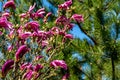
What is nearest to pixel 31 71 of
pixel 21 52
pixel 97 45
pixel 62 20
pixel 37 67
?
pixel 37 67

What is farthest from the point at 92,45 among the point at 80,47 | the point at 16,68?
the point at 16,68

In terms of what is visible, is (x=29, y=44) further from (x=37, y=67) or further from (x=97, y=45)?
(x=97, y=45)

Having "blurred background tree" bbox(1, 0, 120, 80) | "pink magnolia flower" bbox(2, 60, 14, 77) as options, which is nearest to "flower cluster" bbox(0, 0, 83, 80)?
"pink magnolia flower" bbox(2, 60, 14, 77)

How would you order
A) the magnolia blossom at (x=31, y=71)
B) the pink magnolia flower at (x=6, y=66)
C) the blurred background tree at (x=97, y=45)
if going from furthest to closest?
the blurred background tree at (x=97, y=45), the magnolia blossom at (x=31, y=71), the pink magnolia flower at (x=6, y=66)

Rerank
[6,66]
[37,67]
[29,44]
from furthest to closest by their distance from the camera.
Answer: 1. [29,44]
2. [37,67]
3. [6,66]

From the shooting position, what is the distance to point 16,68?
270 centimetres

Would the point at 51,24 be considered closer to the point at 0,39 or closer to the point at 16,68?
the point at 0,39

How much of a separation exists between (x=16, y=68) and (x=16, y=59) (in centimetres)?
6

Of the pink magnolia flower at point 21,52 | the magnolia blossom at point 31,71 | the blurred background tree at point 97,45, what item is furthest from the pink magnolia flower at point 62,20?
the blurred background tree at point 97,45

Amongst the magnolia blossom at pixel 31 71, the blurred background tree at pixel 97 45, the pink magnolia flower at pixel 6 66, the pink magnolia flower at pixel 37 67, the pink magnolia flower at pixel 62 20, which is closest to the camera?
the pink magnolia flower at pixel 6 66

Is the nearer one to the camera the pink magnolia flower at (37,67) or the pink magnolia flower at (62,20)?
the pink magnolia flower at (37,67)

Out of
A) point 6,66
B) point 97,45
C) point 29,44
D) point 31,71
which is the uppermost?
point 6,66

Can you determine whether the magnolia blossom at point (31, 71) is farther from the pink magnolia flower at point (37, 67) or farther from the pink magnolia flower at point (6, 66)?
the pink magnolia flower at point (6, 66)

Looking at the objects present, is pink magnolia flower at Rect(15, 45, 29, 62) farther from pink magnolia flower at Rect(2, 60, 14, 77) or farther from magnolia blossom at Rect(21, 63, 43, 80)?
magnolia blossom at Rect(21, 63, 43, 80)
